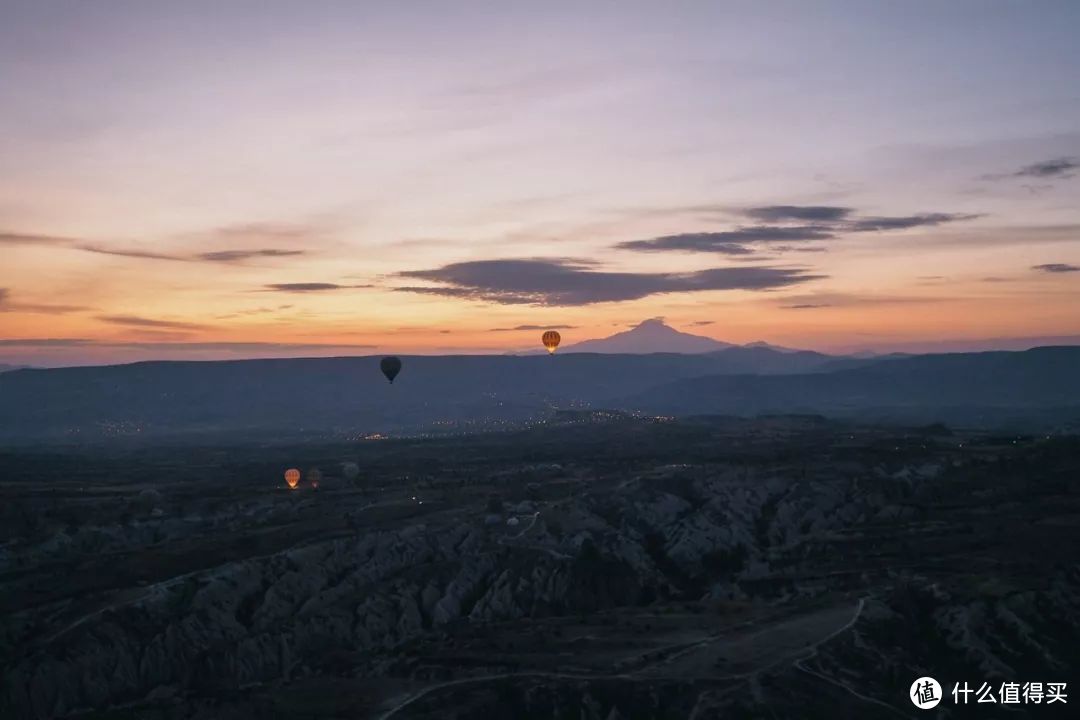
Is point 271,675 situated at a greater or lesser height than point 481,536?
lesser

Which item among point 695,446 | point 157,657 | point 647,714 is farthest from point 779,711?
point 695,446

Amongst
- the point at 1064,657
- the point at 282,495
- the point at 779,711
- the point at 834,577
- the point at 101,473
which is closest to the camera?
the point at 779,711

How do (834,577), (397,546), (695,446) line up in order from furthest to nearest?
(695,446), (397,546), (834,577)

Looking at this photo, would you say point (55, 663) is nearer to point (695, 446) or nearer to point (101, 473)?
point (101, 473)

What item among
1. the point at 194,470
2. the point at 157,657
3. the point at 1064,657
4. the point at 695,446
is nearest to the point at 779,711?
the point at 1064,657

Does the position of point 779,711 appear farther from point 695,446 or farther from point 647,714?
point 695,446

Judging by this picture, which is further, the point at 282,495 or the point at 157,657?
the point at 282,495
